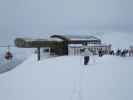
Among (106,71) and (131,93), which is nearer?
(131,93)

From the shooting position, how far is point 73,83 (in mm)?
11023

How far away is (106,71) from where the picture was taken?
12.3m

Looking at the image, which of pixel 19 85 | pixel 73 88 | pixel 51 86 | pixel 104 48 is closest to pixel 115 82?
pixel 73 88

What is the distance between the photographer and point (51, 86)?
11.1m

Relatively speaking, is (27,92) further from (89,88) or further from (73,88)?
(89,88)

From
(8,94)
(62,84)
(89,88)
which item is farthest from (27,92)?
(89,88)

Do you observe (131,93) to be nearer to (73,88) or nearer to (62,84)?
(73,88)

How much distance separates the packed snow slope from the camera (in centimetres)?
961

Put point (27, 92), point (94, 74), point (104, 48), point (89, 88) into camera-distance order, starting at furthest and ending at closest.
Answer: point (104, 48)
point (94, 74)
point (27, 92)
point (89, 88)

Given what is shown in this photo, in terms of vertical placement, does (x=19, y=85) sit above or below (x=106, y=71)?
below

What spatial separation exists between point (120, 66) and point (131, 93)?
4.04 m

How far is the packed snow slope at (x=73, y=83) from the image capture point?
9.61m

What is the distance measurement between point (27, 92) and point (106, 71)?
15.3 feet

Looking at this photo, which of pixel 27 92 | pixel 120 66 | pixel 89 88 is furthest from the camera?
pixel 120 66
